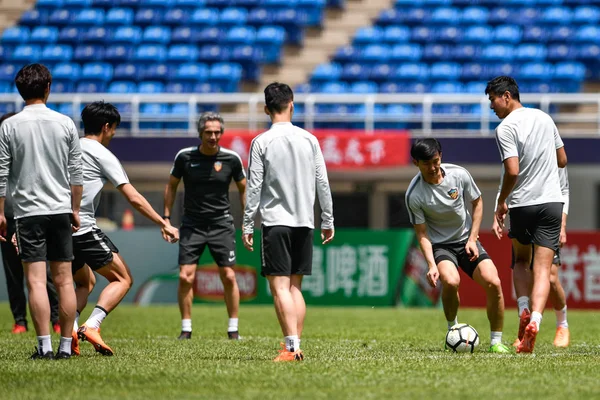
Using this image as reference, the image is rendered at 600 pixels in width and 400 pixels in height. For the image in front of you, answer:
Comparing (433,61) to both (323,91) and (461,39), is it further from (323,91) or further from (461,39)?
(323,91)

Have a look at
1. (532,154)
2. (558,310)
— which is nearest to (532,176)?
(532,154)

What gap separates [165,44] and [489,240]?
39.4ft

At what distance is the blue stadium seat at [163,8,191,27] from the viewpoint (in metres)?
26.6

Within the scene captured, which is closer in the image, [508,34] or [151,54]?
[508,34]

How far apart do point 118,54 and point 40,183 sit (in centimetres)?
1856

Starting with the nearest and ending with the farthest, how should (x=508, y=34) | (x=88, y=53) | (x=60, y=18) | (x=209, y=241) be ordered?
(x=209, y=241), (x=508, y=34), (x=88, y=53), (x=60, y=18)

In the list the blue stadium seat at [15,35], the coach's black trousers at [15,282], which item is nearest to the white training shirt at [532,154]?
the coach's black trousers at [15,282]

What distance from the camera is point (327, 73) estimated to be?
24.5 m

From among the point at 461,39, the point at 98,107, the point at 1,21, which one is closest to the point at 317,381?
the point at 98,107

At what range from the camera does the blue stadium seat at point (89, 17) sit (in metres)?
26.9

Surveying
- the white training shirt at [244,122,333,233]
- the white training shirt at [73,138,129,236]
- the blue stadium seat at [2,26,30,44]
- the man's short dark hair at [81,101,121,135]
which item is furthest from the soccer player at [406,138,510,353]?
the blue stadium seat at [2,26,30,44]

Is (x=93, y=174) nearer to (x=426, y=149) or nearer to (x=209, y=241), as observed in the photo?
(x=209, y=241)

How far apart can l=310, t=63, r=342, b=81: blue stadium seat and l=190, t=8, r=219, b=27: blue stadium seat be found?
10.7ft

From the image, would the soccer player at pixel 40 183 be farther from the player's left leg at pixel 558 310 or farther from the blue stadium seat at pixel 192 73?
the blue stadium seat at pixel 192 73
